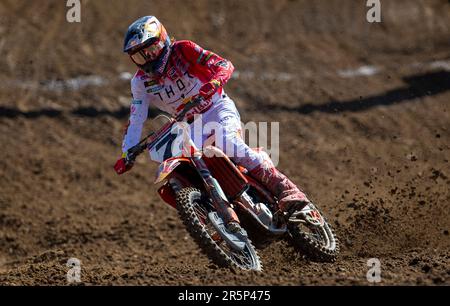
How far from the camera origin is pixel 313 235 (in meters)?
6.64

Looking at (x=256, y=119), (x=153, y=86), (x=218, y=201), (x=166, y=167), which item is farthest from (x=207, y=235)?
(x=256, y=119)

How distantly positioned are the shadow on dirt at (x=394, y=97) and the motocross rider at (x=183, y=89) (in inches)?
194

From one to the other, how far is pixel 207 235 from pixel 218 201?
0.39m

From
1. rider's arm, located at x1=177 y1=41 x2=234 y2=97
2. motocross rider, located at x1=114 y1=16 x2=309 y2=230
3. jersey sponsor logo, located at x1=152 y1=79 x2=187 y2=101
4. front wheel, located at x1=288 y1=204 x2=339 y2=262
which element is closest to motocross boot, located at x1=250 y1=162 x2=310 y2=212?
motocross rider, located at x1=114 y1=16 x2=309 y2=230

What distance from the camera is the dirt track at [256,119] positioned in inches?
276

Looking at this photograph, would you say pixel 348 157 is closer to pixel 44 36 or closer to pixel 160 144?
pixel 160 144

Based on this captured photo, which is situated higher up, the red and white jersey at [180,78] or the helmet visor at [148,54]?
the helmet visor at [148,54]

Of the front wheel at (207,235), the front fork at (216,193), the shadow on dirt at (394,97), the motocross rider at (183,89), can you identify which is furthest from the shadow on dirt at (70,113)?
the front wheel at (207,235)

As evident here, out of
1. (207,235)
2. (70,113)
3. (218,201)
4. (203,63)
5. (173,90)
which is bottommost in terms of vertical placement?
(70,113)

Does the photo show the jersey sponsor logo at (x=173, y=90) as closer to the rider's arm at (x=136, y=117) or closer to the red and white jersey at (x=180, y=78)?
the red and white jersey at (x=180, y=78)

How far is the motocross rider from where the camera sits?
20.0ft

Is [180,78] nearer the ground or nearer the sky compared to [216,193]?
nearer the sky

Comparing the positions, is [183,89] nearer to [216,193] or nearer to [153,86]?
[153,86]

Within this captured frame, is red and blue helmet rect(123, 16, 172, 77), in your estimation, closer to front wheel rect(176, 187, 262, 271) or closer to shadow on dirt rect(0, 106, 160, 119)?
front wheel rect(176, 187, 262, 271)
